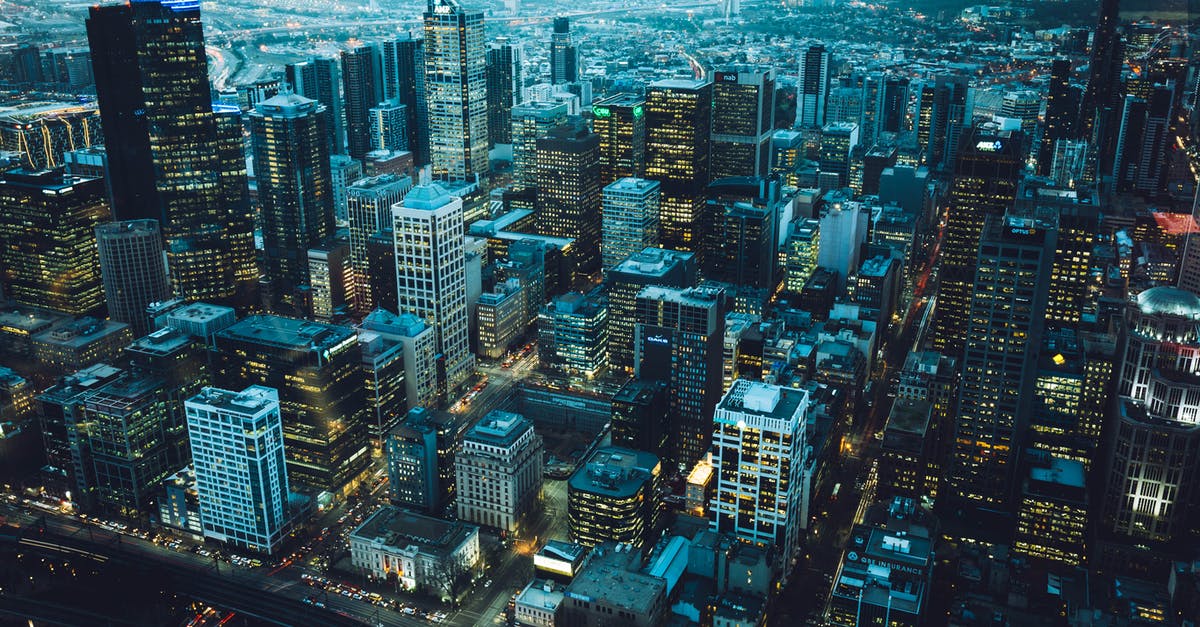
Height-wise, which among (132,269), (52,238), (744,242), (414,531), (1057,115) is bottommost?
(414,531)

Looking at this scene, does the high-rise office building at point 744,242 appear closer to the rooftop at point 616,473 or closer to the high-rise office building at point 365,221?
the high-rise office building at point 365,221

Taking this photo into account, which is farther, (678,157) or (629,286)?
(678,157)

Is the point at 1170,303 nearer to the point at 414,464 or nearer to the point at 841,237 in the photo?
the point at 841,237

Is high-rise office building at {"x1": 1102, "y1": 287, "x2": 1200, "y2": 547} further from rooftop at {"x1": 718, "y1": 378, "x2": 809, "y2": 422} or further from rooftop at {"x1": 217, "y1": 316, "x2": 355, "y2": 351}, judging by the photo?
rooftop at {"x1": 217, "y1": 316, "x2": 355, "y2": 351}

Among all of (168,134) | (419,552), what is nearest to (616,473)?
(419,552)

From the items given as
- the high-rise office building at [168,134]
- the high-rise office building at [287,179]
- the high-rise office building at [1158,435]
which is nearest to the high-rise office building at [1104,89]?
the high-rise office building at [1158,435]

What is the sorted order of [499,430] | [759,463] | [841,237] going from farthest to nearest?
[841,237] → [499,430] → [759,463]

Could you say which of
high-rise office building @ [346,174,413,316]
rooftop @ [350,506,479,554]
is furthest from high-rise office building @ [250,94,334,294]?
rooftop @ [350,506,479,554]
